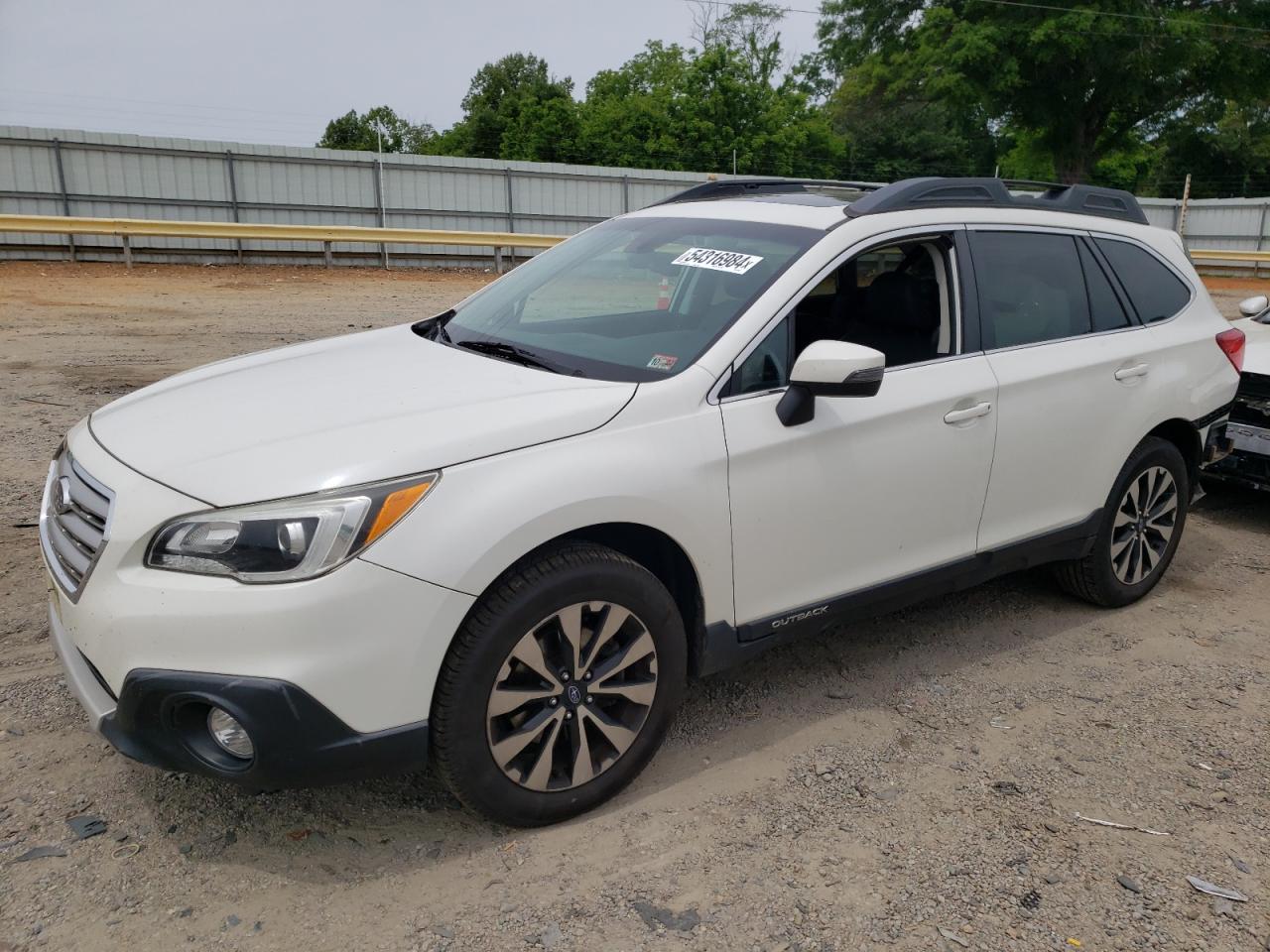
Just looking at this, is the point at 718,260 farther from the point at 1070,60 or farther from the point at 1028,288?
the point at 1070,60

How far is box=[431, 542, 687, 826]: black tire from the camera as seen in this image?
2688 millimetres

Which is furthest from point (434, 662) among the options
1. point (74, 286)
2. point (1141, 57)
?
point (1141, 57)

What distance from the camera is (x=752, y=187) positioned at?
4.40 metres

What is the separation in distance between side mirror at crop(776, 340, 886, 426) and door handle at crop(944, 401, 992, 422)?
646 mm

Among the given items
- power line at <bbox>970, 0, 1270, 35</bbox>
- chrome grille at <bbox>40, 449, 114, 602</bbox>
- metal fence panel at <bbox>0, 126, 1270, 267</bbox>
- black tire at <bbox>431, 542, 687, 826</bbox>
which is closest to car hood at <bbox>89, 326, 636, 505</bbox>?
chrome grille at <bbox>40, 449, 114, 602</bbox>

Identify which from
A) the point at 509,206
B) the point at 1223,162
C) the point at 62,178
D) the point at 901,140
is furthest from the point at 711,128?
the point at 62,178

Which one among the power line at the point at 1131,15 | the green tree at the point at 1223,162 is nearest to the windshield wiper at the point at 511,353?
the power line at the point at 1131,15

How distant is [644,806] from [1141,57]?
132 ft

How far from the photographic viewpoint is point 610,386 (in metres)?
3.09

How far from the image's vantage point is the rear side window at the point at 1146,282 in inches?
180

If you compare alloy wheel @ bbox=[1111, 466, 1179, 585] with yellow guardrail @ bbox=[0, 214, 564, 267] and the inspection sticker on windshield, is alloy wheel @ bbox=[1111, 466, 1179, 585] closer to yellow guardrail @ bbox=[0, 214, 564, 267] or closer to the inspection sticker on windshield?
the inspection sticker on windshield

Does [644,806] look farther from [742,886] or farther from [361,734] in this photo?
[361,734]

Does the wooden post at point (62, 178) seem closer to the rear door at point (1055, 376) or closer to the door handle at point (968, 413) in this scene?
the rear door at point (1055, 376)

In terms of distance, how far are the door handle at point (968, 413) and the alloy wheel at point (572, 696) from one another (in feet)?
4.73
